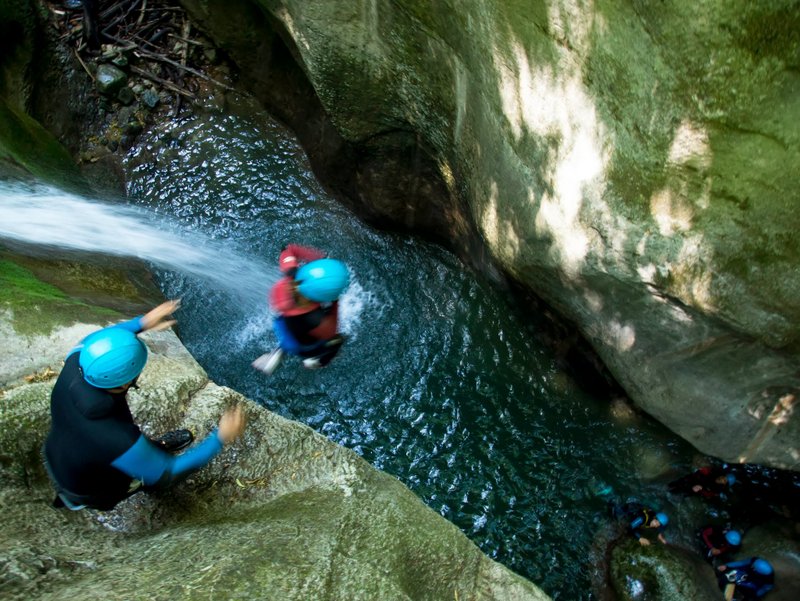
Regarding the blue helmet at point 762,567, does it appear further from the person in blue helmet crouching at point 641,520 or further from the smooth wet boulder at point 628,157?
the smooth wet boulder at point 628,157

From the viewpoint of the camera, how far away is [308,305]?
5.13 metres

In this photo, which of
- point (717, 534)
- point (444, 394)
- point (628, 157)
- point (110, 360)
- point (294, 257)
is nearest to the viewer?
point (110, 360)

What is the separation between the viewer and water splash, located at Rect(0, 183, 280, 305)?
702cm

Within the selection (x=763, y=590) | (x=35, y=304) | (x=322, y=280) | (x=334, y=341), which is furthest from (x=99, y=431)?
(x=763, y=590)

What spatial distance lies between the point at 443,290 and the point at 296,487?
14.3 feet

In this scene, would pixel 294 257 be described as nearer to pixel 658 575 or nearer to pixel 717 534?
pixel 658 575

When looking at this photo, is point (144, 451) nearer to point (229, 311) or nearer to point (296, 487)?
point (296, 487)

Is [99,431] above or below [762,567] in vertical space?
above

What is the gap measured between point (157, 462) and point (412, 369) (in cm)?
431

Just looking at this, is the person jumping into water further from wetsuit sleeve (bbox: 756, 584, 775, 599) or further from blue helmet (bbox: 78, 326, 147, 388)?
wetsuit sleeve (bbox: 756, 584, 775, 599)

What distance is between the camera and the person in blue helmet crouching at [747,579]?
6395 mm

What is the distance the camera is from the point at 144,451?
11.1 feet

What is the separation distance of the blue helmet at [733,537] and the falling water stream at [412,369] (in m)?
0.75

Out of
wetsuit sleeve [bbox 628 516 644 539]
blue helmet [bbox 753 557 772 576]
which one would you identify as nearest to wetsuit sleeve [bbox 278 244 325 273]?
wetsuit sleeve [bbox 628 516 644 539]
